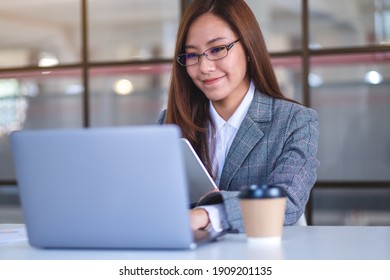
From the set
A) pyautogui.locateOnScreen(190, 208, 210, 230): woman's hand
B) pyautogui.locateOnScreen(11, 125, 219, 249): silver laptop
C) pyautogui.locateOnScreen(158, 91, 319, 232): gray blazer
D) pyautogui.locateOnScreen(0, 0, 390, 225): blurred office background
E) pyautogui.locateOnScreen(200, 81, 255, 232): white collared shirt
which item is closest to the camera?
pyautogui.locateOnScreen(11, 125, 219, 249): silver laptop

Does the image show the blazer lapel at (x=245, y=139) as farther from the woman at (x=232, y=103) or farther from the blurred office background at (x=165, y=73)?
the blurred office background at (x=165, y=73)

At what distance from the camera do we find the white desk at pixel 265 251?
4.05 ft

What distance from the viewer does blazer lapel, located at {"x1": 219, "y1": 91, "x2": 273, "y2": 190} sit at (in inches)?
86.1

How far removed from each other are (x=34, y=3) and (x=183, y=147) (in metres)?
3.50

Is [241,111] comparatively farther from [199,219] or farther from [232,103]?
[199,219]

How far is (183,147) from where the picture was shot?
5.21 feet

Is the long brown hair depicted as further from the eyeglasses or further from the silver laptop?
the silver laptop

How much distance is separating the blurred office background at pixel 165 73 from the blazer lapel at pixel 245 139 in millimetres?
1998

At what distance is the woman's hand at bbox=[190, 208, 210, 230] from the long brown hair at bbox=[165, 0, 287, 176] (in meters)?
0.72

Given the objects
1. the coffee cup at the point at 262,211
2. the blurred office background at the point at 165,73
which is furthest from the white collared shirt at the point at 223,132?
the blurred office background at the point at 165,73

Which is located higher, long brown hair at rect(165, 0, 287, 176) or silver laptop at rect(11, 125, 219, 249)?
long brown hair at rect(165, 0, 287, 176)

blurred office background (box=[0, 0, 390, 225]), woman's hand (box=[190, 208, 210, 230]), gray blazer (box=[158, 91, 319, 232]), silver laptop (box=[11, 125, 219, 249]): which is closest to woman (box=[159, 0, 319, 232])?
gray blazer (box=[158, 91, 319, 232])
